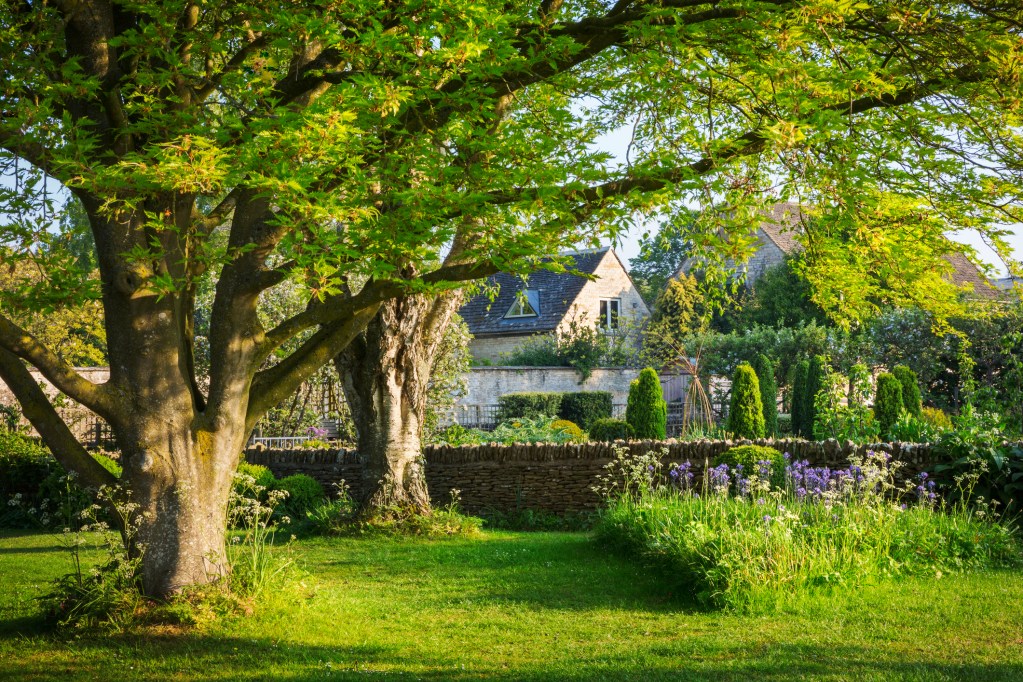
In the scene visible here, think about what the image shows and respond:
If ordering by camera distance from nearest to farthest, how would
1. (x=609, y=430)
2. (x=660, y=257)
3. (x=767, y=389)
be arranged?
(x=609, y=430), (x=767, y=389), (x=660, y=257)

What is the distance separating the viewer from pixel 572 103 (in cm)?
1115

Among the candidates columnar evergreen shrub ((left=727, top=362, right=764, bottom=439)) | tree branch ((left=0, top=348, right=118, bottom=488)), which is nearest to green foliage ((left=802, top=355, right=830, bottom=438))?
columnar evergreen shrub ((left=727, top=362, right=764, bottom=439))

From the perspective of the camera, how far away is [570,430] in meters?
21.1

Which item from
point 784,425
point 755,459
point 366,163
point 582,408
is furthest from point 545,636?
point 582,408

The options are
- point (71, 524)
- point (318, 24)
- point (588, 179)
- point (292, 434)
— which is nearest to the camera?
point (318, 24)

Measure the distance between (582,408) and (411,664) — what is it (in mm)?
22087

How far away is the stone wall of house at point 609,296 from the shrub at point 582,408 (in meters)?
9.36

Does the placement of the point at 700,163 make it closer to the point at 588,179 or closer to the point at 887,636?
the point at 588,179

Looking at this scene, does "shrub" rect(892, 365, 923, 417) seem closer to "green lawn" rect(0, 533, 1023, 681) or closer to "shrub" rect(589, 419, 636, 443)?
"shrub" rect(589, 419, 636, 443)

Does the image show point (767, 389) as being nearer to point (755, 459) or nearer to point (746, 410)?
point (746, 410)

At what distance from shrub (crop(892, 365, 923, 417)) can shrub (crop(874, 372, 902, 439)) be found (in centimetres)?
50

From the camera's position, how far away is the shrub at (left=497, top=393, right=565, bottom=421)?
27000mm

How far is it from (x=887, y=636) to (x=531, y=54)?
492 centimetres

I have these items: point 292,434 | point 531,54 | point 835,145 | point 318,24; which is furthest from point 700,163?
point 292,434
